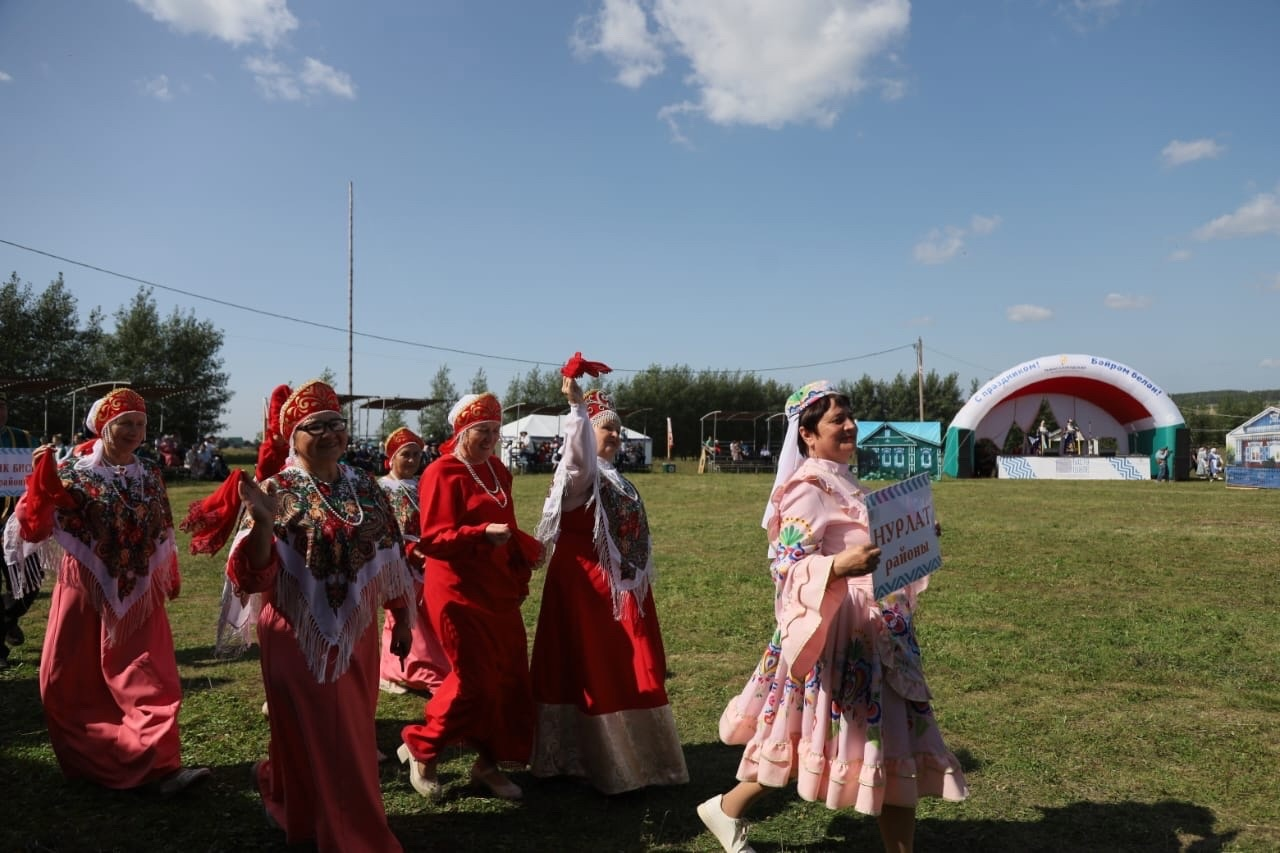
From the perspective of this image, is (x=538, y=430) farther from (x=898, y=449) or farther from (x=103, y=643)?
(x=103, y=643)

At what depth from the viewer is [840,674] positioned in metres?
3.18

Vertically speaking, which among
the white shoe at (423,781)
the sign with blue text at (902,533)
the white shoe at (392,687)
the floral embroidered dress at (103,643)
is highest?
the sign with blue text at (902,533)

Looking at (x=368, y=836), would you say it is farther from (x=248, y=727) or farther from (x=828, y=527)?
(x=248, y=727)

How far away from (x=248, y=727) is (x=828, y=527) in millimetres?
3960

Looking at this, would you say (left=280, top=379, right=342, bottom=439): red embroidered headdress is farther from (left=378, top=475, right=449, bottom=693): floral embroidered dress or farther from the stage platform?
the stage platform

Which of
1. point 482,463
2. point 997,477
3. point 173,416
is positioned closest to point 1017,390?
point 997,477

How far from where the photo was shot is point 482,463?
178 inches

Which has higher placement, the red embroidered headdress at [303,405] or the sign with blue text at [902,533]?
the red embroidered headdress at [303,405]

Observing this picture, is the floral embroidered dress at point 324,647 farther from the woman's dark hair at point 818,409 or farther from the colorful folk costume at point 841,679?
the woman's dark hair at point 818,409

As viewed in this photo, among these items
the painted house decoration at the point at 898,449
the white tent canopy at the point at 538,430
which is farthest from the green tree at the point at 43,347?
the painted house decoration at the point at 898,449

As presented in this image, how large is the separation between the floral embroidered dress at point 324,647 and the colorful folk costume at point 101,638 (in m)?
1.24

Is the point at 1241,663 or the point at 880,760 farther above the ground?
the point at 880,760

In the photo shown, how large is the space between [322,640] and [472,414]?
4.85 feet

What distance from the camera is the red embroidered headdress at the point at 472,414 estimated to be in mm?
4480
